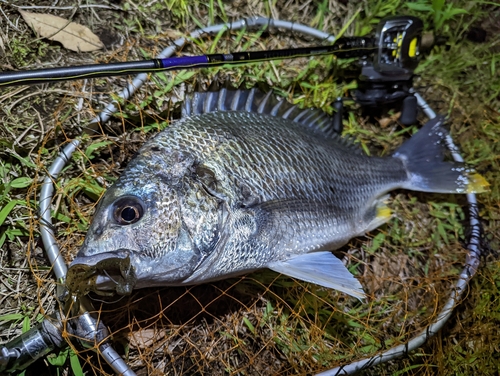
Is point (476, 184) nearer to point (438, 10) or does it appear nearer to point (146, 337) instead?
point (438, 10)

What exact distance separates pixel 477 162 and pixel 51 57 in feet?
9.87

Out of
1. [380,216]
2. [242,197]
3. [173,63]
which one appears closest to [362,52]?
[380,216]

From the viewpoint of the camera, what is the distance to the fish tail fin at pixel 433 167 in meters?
2.91

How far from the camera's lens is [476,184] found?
2.92m

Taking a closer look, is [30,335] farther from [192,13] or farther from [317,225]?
[192,13]

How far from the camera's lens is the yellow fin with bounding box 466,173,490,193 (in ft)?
9.55

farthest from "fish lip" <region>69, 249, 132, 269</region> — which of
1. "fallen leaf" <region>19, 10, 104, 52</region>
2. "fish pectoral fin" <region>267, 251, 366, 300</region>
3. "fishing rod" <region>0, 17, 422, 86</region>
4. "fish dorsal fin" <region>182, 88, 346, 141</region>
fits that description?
"fallen leaf" <region>19, 10, 104, 52</region>

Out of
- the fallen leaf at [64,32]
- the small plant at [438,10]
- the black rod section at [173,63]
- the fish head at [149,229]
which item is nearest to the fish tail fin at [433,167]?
the black rod section at [173,63]

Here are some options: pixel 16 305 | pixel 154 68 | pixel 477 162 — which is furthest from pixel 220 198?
pixel 477 162

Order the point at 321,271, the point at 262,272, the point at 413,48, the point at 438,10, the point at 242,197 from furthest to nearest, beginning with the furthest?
the point at 438,10 < the point at 413,48 < the point at 262,272 < the point at 321,271 < the point at 242,197

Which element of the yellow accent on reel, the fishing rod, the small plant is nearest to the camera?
the fishing rod

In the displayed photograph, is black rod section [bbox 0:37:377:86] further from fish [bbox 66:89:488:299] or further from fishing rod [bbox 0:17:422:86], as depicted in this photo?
fish [bbox 66:89:488:299]

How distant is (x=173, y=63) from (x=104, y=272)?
1.17 metres

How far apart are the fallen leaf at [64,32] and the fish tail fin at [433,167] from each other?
2.16 meters
